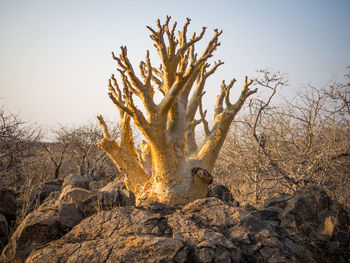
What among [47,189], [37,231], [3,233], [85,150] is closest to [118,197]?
[37,231]

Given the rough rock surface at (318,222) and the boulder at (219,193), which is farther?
the boulder at (219,193)

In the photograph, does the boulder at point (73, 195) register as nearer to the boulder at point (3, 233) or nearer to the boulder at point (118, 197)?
the boulder at point (118, 197)

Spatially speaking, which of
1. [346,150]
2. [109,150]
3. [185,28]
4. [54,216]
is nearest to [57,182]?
[109,150]

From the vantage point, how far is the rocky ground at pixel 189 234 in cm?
208

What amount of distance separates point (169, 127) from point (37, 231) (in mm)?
3475

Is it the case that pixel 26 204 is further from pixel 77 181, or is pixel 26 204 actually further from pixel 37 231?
pixel 77 181

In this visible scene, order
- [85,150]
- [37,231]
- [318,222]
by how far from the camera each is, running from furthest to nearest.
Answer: [85,150]
[318,222]
[37,231]

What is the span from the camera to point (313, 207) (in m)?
3.14

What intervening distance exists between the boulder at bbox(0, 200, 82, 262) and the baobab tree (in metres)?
2.34

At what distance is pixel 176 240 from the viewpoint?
215 cm

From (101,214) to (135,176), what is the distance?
10.3ft

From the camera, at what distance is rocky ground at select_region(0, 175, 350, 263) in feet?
6.84

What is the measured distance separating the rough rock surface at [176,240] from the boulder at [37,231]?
0.38 m

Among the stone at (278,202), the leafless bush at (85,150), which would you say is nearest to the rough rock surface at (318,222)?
the stone at (278,202)
